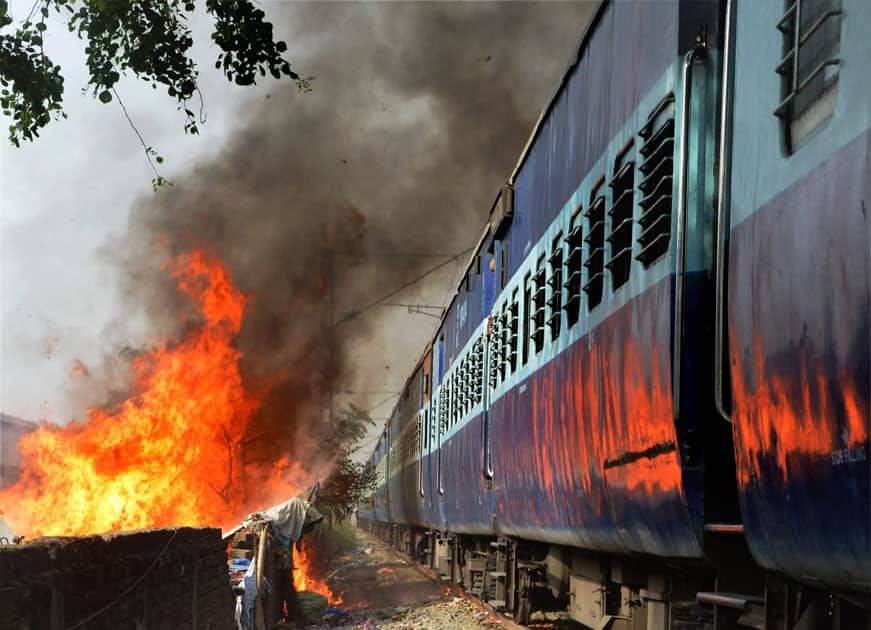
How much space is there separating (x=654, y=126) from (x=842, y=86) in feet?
6.72

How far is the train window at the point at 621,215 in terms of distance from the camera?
554 cm

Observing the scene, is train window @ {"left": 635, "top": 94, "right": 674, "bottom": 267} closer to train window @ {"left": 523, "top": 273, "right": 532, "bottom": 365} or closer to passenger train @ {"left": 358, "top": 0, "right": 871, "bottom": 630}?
passenger train @ {"left": 358, "top": 0, "right": 871, "bottom": 630}

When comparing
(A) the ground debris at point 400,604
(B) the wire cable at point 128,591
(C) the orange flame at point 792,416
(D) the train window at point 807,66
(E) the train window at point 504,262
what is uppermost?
(E) the train window at point 504,262

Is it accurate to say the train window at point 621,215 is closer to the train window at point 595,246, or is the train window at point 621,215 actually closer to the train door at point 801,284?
the train window at point 595,246

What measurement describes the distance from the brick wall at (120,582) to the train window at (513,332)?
348cm

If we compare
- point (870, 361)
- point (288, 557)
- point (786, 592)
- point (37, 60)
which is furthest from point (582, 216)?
point (288, 557)

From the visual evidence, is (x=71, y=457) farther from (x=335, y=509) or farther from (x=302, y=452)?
(x=335, y=509)

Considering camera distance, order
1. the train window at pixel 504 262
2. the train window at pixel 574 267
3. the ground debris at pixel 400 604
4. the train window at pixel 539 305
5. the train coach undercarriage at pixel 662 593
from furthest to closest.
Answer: the ground debris at pixel 400 604, the train window at pixel 504 262, the train window at pixel 539 305, the train window at pixel 574 267, the train coach undercarriage at pixel 662 593

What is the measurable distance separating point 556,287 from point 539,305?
595 mm

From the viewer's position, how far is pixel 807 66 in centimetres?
347

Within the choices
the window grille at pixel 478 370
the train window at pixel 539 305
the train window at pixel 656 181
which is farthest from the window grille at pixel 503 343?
the train window at pixel 656 181

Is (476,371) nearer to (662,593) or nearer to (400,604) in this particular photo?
(662,593)

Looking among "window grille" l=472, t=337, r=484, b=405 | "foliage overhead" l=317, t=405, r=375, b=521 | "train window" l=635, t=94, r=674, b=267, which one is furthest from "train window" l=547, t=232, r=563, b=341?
"foliage overhead" l=317, t=405, r=375, b=521

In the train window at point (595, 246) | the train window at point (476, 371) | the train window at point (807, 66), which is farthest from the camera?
the train window at point (476, 371)
